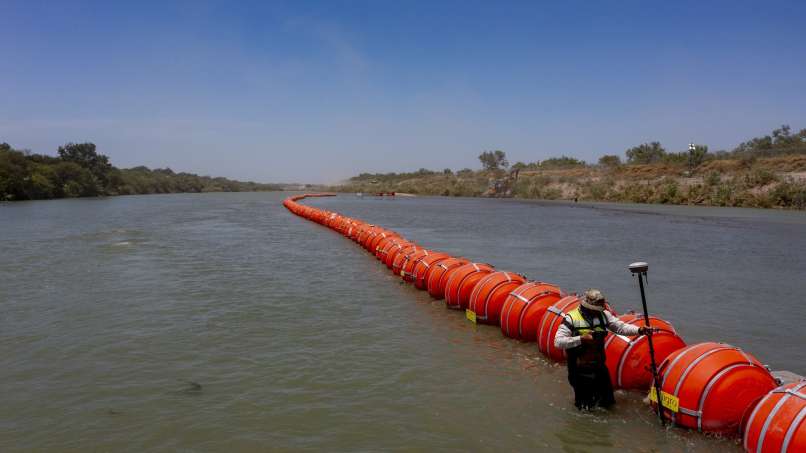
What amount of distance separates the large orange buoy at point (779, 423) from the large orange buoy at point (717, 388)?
0.92 ft

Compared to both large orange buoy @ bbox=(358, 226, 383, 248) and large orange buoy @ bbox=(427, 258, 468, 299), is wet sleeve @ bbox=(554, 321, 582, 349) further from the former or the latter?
large orange buoy @ bbox=(358, 226, 383, 248)

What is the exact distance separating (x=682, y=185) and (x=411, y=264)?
64511 millimetres

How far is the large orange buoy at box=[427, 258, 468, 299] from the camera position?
539 inches

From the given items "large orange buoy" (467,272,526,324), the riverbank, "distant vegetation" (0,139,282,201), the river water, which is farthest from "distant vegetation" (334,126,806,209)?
"distant vegetation" (0,139,282,201)

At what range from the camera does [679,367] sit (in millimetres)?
6723

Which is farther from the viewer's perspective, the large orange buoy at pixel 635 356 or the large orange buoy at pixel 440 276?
the large orange buoy at pixel 440 276

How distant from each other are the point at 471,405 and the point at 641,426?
7.34 ft

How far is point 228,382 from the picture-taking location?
8297mm

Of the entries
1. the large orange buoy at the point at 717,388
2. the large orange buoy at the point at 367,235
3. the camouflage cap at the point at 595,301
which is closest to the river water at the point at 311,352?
the large orange buoy at the point at 717,388

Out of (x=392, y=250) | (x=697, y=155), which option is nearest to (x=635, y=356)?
(x=392, y=250)

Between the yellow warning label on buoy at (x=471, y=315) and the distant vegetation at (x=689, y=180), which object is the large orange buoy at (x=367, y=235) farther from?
the distant vegetation at (x=689, y=180)

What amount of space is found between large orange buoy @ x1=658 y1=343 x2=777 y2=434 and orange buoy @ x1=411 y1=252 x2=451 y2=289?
840cm

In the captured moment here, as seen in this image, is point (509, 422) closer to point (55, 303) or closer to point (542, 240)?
point (55, 303)

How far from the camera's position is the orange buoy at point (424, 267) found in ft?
48.0
